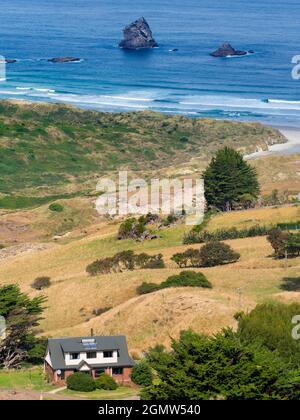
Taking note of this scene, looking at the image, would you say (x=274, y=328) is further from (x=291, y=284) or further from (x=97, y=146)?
(x=97, y=146)

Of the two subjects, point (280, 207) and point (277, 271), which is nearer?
point (277, 271)

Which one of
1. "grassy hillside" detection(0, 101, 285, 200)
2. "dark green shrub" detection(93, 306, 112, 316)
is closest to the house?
"dark green shrub" detection(93, 306, 112, 316)

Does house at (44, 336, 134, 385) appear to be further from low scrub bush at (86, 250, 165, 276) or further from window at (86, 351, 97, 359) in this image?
low scrub bush at (86, 250, 165, 276)

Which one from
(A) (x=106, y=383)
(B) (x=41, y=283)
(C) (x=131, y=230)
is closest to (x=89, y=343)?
(A) (x=106, y=383)

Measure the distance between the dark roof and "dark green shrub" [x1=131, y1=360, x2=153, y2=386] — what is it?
95 centimetres

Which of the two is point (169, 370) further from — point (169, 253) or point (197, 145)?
point (197, 145)

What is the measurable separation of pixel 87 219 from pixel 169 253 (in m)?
33.9

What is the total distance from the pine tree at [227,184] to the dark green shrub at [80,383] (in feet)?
184

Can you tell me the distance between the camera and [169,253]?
340 feet

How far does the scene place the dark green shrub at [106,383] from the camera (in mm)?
70188

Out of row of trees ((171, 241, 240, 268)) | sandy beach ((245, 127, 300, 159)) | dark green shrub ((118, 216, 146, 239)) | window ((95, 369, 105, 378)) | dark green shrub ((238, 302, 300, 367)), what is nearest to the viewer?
dark green shrub ((238, 302, 300, 367))

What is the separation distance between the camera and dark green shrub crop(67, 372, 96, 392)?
228 ft

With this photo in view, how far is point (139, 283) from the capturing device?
91875 millimetres

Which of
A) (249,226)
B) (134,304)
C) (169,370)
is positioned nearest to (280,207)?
(249,226)
